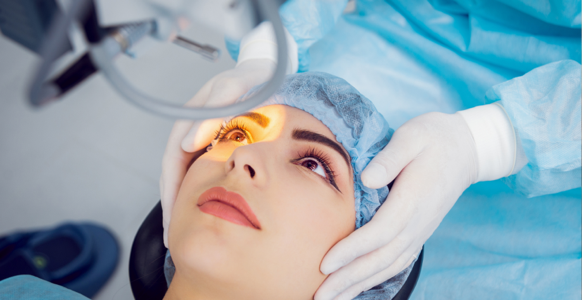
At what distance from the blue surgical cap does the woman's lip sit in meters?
0.28

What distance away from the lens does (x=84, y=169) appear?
1621mm

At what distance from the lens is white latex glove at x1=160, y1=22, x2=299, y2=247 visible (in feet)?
3.37

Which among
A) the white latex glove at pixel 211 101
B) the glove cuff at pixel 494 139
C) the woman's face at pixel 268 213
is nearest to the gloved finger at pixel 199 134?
the white latex glove at pixel 211 101

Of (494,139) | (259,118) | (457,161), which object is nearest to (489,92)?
(494,139)

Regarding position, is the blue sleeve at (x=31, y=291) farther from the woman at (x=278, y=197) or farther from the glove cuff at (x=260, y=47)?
the glove cuff at (x=260, y=47)

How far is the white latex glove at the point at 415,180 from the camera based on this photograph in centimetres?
88

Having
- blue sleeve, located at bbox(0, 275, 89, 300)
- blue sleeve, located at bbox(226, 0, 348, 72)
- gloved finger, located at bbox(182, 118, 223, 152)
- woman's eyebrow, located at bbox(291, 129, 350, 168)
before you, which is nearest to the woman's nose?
woman's eyebrow, located at bbox(291, 129, 350, 168)

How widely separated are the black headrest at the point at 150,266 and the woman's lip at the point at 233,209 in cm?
42

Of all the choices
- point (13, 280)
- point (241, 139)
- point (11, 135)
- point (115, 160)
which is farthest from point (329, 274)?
point (11, 135)

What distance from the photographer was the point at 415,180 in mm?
964

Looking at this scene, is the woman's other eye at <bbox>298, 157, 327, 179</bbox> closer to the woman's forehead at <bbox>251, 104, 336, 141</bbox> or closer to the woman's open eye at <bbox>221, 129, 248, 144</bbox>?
the woman's forehead at <bbox>251, 104, 336, 141</bbox>

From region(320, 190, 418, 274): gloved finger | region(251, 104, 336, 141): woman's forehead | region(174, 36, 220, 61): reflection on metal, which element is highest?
region(174, 36, 220, 61): reflection on metal

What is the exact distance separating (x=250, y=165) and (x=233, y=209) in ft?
0.34

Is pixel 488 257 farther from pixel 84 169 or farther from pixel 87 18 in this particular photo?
pixel 84 169
